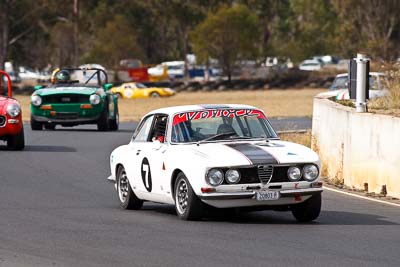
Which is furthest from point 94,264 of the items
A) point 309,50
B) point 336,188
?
point 309,50

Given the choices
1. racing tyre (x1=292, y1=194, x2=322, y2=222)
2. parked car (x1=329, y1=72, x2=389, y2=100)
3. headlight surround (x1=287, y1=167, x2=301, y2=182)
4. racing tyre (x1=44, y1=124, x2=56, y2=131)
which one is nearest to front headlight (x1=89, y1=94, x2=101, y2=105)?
racing tyre (x1=44, y1=124, x2=56, y2=131)

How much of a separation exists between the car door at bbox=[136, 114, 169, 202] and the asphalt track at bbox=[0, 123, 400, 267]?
30 centimetres

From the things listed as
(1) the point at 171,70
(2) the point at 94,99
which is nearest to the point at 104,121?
(2) the point at 94,99

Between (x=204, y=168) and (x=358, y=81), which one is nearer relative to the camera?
(x=204, y=168)

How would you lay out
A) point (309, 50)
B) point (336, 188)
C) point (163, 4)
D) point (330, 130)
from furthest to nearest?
point (309, 50) → point (163, 4) → point (330, 130) → point (336, 188)

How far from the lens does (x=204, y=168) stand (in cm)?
1205

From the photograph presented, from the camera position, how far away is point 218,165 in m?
12.1

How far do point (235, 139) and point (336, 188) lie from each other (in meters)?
4.55

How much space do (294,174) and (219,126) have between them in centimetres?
132

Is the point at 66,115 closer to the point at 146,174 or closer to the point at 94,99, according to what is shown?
the point at 94,99

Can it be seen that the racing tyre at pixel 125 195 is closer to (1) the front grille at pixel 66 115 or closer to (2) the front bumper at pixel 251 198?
(2) the front bumper at pixel 251 198

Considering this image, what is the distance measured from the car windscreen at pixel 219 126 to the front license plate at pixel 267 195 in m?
1.13

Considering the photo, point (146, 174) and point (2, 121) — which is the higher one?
point (146, 174)

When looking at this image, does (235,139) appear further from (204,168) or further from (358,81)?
(358,81)
